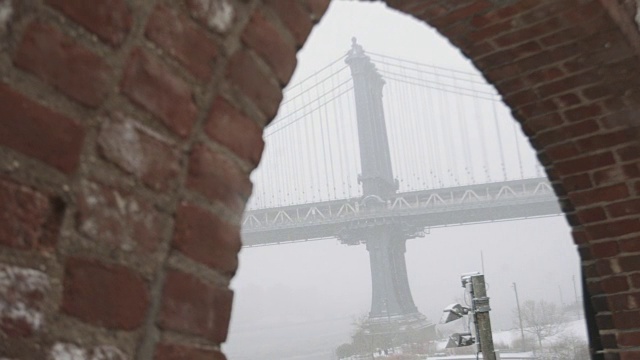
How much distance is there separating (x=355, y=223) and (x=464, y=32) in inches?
1097

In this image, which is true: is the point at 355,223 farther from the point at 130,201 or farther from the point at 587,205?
the point at 130,201

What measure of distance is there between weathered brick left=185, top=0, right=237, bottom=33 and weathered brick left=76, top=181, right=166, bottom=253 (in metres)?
0.25

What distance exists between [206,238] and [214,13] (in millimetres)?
292

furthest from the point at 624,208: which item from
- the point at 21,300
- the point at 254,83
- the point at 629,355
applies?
the point at 21,300

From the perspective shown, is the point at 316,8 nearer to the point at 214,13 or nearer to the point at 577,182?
the point at 214,13

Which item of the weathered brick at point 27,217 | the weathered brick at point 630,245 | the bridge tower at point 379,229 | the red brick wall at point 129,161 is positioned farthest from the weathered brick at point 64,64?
the bridge tower at point 379,229

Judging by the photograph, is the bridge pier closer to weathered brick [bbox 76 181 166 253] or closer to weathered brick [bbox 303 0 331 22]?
weathered brick [bbox 303 0 331 22]

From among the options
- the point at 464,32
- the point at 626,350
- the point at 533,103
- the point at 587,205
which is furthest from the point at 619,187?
the point at 464,32

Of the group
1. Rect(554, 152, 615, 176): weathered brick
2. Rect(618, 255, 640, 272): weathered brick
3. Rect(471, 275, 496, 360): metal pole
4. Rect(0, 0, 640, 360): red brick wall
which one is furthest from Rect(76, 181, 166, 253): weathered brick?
Rect(471, 275, 496, 360): metal pole

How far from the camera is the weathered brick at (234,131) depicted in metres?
0.77

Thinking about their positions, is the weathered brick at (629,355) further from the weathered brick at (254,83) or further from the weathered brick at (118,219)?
the weathered brick at (118,219)

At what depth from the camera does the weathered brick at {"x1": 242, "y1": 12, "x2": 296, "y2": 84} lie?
82 centimetres

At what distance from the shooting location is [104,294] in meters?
0.62

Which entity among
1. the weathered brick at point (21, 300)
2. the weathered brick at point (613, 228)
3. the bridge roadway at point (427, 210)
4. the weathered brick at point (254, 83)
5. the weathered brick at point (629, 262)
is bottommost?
the weathered brick at point (21, 300)
